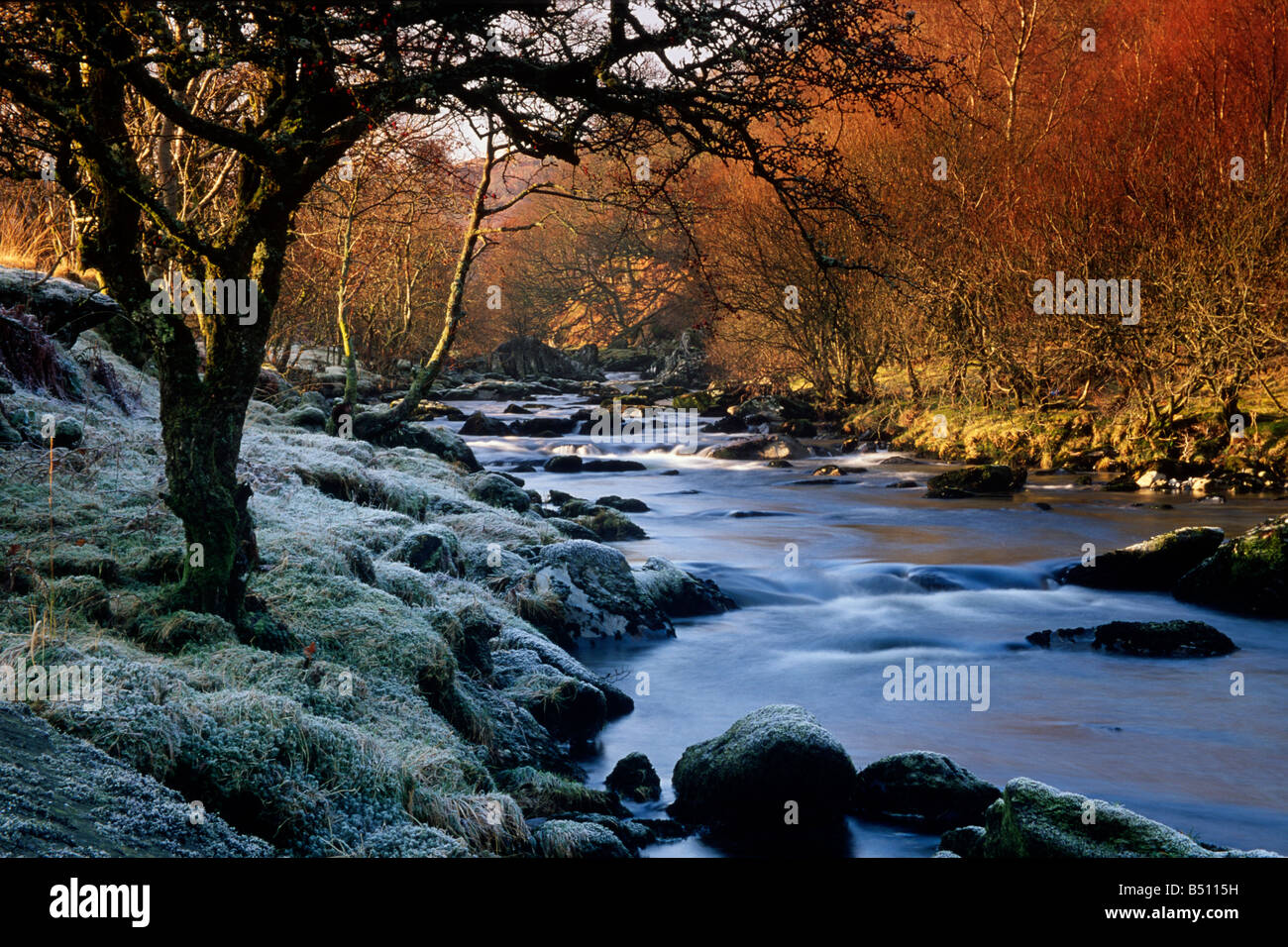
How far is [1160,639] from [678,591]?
5457 millimetres

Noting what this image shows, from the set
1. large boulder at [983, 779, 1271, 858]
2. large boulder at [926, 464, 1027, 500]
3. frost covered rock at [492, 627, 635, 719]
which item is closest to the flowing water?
frost covered rock at [492, 627, 635, 719]

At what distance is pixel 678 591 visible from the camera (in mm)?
12906

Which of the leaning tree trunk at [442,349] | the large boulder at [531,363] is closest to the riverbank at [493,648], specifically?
the leaning tree trunk at [442,349]

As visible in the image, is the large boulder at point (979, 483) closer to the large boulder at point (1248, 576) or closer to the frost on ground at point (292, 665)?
the large boulder at point (1248, 576)

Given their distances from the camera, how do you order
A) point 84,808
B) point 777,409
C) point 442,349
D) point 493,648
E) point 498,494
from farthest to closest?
point 777,409 → point 442,349 → point 498,494 → point 493,648 → point 84,808

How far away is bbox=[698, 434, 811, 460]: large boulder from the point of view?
2681 cm

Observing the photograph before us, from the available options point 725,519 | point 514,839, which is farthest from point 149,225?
point 725,519

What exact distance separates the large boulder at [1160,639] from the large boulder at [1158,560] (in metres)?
2.19

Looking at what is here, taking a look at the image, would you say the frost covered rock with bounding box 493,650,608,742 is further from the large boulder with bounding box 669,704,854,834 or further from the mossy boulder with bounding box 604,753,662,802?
the large boulder with bounding box 669,704,854,834

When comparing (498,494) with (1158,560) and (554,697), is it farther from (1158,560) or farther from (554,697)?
(1158,560)

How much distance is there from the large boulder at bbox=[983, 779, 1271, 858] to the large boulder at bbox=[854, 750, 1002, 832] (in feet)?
4.50

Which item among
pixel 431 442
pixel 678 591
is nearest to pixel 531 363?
pixel 431 442
